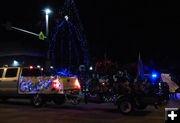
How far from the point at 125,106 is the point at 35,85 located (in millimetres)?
4776

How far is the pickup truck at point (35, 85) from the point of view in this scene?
12.3m

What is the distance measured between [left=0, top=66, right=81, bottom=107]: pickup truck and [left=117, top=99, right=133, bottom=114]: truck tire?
2.77m

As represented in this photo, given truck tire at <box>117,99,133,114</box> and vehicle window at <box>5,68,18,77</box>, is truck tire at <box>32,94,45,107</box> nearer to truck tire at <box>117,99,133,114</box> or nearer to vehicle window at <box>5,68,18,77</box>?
vehicle window at <box>5,68,18,77</box>

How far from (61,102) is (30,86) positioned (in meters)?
2.10

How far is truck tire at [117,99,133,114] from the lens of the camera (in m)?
10.5

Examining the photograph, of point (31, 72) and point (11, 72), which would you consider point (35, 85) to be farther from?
point (11, 72)

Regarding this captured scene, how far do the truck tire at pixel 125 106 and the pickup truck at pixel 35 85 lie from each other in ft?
9.08

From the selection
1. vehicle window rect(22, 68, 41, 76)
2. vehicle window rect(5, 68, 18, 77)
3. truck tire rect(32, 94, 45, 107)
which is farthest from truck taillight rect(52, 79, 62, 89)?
vehicle window rect(5, 68, 18, 77)

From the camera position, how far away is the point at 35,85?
12.8 metres

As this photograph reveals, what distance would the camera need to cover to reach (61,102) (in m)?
14.1

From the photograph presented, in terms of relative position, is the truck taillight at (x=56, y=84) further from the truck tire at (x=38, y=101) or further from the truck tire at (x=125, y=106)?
the truck tire at (x=125, y=106)

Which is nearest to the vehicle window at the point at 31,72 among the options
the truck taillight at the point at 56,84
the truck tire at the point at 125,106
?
the truck taillight at the point at 56,84

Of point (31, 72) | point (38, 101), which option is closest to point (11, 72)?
point (31, 72)

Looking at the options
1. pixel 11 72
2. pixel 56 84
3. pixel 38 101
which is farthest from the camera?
Answer: pixel 11 72
